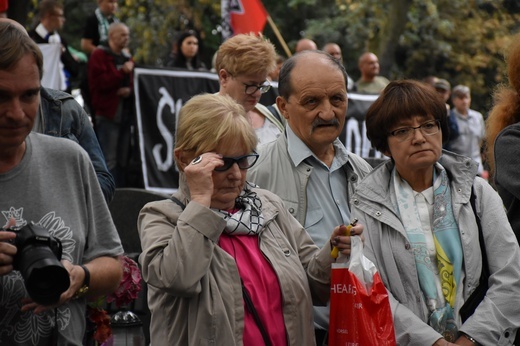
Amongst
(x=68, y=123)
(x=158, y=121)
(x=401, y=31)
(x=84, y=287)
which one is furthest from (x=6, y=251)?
(x=401, y=31)

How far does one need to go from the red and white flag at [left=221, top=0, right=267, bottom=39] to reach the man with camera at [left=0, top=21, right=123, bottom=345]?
8802 millimetres

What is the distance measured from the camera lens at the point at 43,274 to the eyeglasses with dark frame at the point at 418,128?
2202mm

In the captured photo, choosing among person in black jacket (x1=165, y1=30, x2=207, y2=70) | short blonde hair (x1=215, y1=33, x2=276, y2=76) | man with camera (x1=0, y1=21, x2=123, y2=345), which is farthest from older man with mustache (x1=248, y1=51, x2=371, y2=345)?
person in black jacket (x1=165, y1=30, x2=207, y2=70)

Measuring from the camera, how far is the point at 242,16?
12406 millimetres

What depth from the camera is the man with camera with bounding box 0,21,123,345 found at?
10.6ft

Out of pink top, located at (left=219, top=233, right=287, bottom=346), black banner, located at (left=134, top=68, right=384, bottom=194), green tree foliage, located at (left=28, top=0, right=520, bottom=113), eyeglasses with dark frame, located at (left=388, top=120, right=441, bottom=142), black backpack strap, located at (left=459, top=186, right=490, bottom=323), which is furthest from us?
green tree foliage, located at (left=28, top=0, right=520, bottom=113)

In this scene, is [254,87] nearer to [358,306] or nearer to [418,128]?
[418,128]

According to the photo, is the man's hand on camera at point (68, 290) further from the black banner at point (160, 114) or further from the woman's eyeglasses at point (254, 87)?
the black banner at point (160, 114)

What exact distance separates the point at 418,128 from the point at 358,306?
42.6 inches

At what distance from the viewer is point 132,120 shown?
12414 millimetres

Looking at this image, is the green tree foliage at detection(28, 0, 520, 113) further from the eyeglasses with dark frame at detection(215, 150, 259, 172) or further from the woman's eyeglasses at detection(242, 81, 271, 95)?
the eyeglasses with dark frame at detection(215, 150, 259, 172)

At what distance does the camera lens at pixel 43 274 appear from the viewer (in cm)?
317

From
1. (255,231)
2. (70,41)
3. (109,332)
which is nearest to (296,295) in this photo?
(255,231)

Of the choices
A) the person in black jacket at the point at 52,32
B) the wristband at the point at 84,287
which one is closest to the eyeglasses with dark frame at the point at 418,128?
the wristband at the point at 84,287
